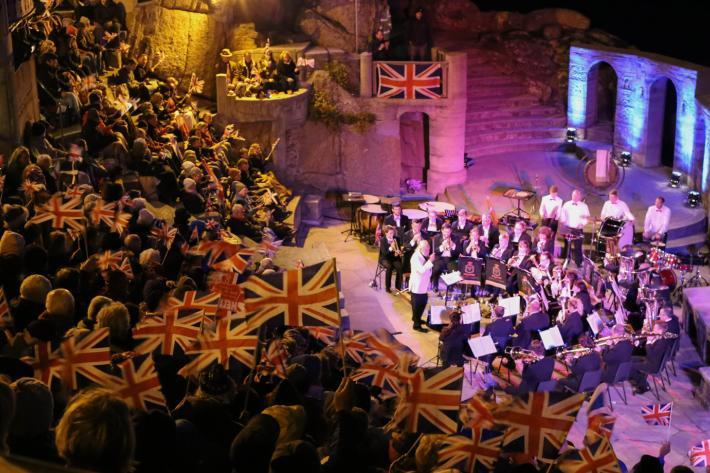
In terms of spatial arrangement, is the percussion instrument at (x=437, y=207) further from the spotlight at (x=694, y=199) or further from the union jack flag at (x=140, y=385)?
the union jack flag at (x=140, y=385)

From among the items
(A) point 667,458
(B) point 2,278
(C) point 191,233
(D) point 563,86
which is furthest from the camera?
(D) point 563,86

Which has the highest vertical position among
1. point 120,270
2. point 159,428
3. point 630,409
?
point 159,428

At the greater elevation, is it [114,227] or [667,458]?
[114,227]

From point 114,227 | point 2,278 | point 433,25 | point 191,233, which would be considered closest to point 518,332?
point 191,233

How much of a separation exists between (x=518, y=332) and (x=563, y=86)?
12.0 m

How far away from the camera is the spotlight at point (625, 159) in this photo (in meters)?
23.9

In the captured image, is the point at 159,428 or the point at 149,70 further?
the point at 149,70

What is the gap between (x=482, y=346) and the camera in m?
14.2

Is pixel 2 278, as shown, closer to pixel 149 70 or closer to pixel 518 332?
pixel 518 332

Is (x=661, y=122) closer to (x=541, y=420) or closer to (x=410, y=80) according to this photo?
(x=410, y=80)

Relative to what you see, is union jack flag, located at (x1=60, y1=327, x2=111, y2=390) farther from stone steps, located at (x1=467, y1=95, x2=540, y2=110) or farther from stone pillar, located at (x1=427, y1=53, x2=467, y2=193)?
stone steps, located at (x1=467, y1=95, x2=540, y2=110)

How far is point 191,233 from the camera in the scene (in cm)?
1416

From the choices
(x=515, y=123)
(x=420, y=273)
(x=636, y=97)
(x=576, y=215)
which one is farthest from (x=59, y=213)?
(x=636, y=97)

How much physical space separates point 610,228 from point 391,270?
4203 mm
